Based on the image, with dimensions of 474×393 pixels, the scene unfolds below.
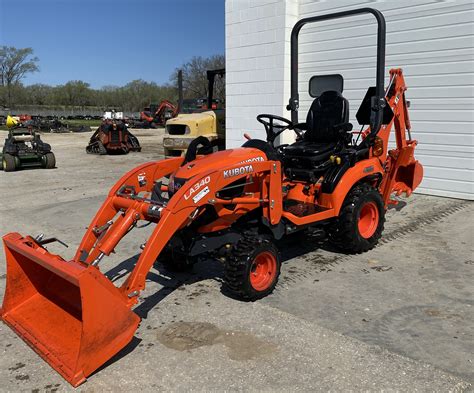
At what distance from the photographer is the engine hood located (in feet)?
12.8

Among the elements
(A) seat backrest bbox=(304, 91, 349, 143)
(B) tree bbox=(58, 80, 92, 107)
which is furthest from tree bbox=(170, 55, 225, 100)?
(A) seat backrest bbox=(304, 91, 349, 143)

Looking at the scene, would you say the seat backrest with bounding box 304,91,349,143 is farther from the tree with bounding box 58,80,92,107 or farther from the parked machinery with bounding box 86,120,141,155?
the tree with bounding box 58,80,92,107

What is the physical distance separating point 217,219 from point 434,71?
551cm

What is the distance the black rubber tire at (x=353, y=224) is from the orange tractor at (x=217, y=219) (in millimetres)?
12

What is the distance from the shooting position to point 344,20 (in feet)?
29.2

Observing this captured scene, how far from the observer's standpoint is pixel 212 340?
3301 millimetres

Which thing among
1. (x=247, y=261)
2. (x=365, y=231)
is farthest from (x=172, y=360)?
(x=365, y=231)

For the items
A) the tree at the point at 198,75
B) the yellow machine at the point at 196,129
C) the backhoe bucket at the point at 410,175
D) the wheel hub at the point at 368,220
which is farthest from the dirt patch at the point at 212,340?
the tree at the point at 198,75

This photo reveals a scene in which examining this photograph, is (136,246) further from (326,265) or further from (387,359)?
(387,359)

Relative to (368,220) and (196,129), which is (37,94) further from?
(368,220)

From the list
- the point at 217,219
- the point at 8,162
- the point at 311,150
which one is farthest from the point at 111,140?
the point at 217,219

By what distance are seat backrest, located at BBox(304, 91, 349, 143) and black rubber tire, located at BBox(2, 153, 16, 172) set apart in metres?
8.80

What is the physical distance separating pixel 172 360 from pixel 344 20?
7666 mm

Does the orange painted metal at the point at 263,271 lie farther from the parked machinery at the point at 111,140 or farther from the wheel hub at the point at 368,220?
the parked machinery at the point at 111,140
